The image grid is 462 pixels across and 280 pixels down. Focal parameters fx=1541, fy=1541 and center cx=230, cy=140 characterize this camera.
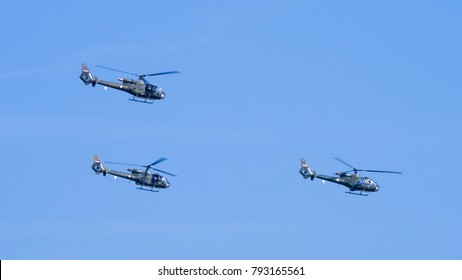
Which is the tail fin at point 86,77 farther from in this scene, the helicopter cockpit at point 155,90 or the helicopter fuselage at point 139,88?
the helicopter cockpit at point 155,90

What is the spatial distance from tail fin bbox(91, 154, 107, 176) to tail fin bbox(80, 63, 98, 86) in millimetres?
4457

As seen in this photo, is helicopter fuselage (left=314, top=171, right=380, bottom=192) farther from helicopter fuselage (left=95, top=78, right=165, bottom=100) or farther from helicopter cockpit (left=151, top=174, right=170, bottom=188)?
helicopter fuselage (left=95, top=78, right=165, bottom=100)

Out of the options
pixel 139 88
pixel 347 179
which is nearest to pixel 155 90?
pixel 139 88

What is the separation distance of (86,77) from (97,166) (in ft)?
17.9

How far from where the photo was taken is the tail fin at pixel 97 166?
306 feet

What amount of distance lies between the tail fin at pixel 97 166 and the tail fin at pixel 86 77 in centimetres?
446

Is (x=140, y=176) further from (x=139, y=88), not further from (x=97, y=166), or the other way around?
Result: (x=139, y=88)

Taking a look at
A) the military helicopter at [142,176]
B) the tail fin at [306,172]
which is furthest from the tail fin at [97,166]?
the tail fin at [306,172]

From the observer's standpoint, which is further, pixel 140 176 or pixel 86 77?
pixel 140 176

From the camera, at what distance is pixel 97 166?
9319 cm
